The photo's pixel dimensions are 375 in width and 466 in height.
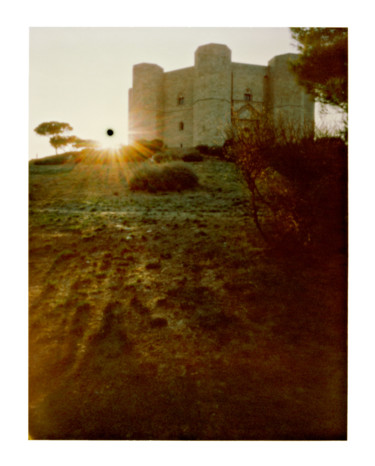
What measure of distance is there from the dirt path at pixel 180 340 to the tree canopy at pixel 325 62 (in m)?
2.63

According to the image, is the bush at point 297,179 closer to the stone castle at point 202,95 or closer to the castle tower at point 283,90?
the stone castle at point 202,95

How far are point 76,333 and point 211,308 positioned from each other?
1621mm

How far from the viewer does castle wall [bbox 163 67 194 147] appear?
84.7ft

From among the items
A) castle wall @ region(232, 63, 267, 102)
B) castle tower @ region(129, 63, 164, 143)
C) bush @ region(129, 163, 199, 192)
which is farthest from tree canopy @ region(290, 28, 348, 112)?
castle tower @ region(129, 63, 164, 143)

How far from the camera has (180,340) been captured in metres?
3.47

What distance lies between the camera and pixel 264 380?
2916 mm

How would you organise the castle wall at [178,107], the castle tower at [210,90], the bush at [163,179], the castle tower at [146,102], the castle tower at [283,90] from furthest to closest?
the castle tower at [146,102]
the castle wall at [178,107]
the castle tower at [283,90]
the castle tower at [210,90]
the bush at [163,179]

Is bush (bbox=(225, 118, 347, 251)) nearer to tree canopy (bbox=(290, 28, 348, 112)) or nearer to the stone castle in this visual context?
tree canopy (bbox=(290, 28, 348, 112))

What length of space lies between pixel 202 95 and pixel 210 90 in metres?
0.77

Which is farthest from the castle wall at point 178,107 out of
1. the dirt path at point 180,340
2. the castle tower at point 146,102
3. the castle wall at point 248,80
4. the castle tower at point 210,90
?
the dirt path at point 180,340

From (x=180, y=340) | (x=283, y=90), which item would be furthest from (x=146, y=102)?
(x=180, y=340)

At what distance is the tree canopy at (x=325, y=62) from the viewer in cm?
456

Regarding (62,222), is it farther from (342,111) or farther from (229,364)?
(342,111)

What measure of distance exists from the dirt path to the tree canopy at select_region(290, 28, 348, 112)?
2630 millimetres
